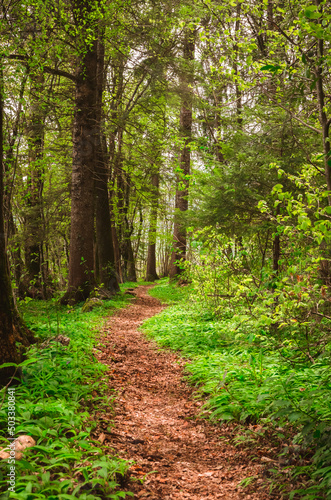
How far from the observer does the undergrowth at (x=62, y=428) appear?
215 centimetres

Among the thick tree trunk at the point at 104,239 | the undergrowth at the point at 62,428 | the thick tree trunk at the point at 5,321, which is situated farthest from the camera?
the thick tree trunk at the point at 104,239

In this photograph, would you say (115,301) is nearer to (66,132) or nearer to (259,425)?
(66,132)

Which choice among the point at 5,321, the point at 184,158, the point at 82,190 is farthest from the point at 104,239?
the point at 5,321

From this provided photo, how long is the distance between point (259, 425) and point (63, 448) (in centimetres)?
204

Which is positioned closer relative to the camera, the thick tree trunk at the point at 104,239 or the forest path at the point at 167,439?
the forest path at the point at 167,439

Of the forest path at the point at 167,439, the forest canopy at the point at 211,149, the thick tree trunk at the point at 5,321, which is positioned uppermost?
the forest canopy at the point at 211,149

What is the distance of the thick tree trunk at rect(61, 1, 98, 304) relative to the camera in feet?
30.6

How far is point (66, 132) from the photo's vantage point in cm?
1191

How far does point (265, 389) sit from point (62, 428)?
2234mm

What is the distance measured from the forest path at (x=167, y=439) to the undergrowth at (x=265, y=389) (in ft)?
0.92

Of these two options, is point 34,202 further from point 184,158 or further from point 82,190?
point 184,158

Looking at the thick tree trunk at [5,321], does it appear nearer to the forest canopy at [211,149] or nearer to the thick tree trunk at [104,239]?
the forest canopy at [211,149]

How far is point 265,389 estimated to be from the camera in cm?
372

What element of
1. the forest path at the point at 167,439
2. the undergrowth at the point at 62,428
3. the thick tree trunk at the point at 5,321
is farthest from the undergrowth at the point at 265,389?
the thick tree trunk at the point at 5,321
